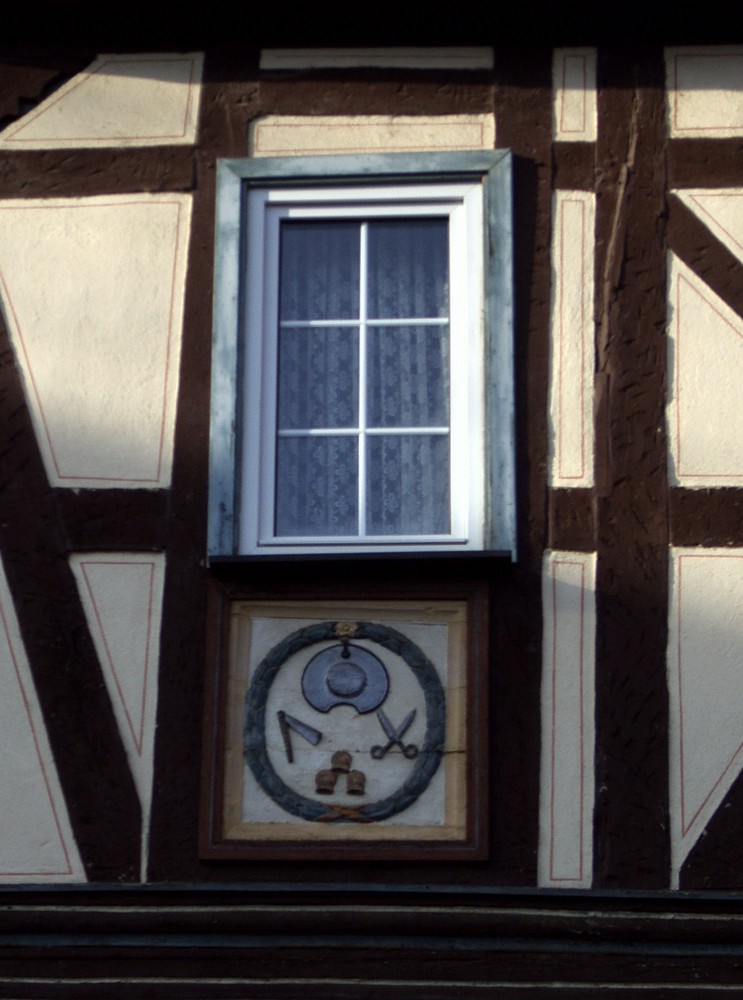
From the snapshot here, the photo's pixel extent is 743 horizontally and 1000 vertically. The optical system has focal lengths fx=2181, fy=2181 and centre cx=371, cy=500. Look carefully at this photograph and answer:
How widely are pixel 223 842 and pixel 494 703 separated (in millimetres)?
907

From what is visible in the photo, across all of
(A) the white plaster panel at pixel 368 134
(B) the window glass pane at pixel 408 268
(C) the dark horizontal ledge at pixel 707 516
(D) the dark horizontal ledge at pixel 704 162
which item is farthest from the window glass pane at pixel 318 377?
(D) the dark horizontal ledge at pixel 704 162

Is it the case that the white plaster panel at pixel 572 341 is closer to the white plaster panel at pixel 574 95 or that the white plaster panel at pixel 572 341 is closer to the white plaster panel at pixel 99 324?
the white plaster panel at pixel 574 95

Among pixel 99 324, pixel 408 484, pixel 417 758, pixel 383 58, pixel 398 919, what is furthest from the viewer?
pixel 383 58

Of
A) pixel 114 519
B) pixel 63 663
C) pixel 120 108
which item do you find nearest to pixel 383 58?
pixel 120 108

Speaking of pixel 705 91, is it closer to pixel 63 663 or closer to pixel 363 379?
pixel 363 379

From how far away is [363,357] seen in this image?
7074 mm

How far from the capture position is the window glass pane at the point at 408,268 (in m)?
7.13

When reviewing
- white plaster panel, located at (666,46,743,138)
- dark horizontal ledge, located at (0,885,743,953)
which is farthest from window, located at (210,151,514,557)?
dark horizontal ledge, located at (0,885,743,953)

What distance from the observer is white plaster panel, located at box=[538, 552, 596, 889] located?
6410 mm

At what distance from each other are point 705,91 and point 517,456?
1465mm

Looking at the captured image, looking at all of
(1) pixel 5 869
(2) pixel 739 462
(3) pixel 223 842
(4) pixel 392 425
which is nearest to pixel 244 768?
(3) pixel 223 842

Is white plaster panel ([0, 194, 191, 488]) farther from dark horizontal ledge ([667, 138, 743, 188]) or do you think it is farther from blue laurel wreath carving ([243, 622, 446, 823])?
dark horizontal ledge ([667, 138, 743, 188])

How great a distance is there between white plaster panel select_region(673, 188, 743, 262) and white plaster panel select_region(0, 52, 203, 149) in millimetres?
1670

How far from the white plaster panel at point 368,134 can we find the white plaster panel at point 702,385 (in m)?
0.81
